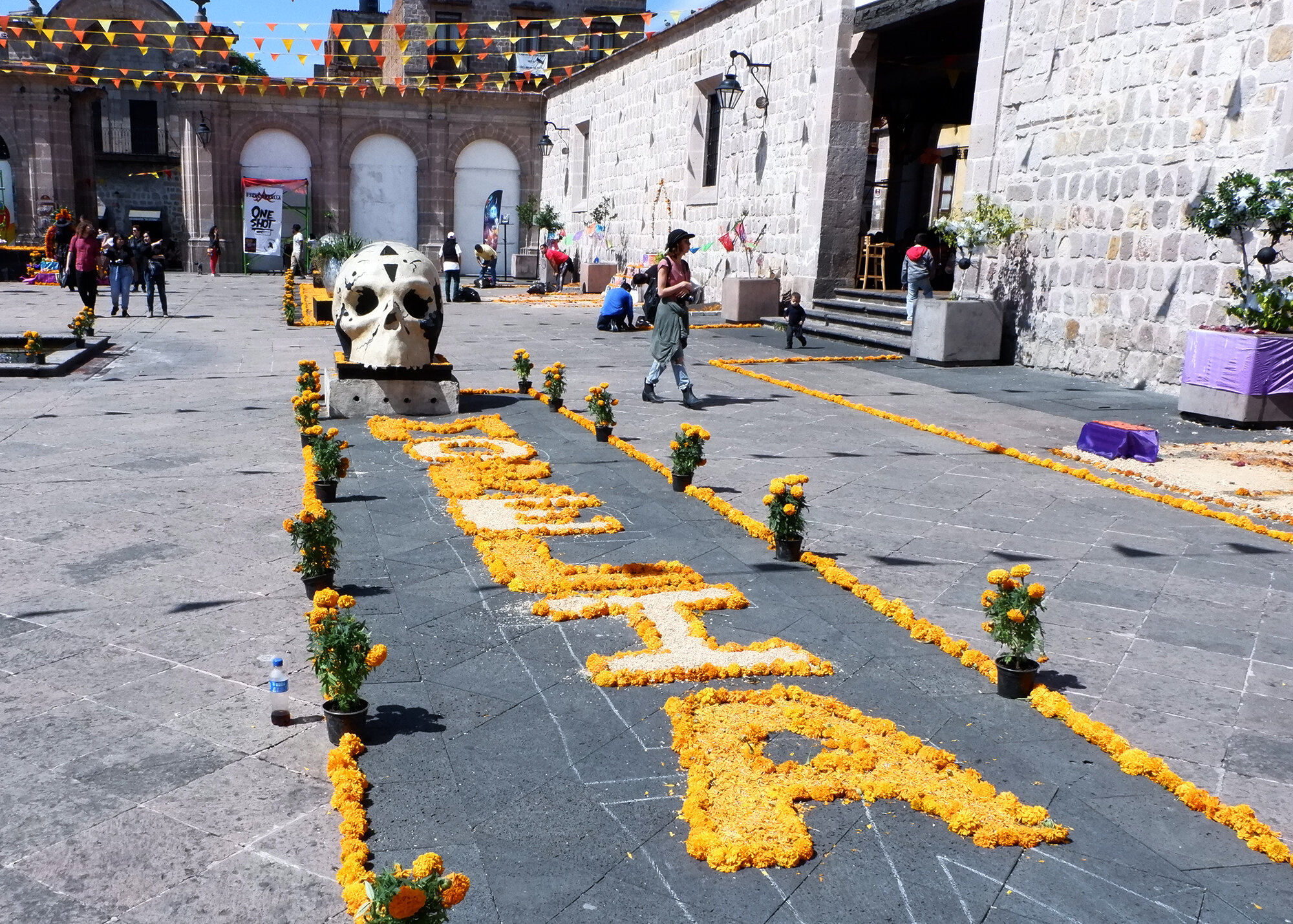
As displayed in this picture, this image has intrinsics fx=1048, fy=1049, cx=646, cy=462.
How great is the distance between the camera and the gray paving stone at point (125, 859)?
9.52 ft

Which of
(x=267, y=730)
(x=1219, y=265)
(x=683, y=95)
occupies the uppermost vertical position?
(x=683, y=95)

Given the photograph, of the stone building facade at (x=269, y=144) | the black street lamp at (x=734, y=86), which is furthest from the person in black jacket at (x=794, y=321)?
the stone building facade at (x=269, y=144)

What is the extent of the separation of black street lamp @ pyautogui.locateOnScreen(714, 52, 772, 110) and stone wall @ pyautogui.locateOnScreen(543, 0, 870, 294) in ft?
0.44

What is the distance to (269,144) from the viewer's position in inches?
1280

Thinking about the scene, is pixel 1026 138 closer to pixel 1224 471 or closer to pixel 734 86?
pixel 1224 471

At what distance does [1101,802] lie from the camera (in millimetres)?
3453

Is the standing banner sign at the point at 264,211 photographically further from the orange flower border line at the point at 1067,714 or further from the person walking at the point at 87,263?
the orange flower border line at the point at 1067,714

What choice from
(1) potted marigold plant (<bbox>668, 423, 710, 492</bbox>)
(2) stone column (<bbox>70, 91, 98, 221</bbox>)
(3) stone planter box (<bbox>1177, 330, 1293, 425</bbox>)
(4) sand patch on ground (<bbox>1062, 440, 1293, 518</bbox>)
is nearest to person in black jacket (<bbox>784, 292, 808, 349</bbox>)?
(3) stone planter box (<bbox>1177, 330, 1293, 425</bbox>)

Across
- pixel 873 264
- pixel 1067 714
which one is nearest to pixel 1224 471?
pixel 1067 714

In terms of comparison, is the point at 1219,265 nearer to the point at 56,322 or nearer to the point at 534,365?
the point at 534,365

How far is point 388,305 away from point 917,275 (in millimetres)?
8405

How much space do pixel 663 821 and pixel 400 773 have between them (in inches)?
36.1

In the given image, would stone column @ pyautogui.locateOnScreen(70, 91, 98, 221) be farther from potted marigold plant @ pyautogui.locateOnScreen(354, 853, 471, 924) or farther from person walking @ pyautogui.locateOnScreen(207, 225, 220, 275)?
potted marigold plant @ pyautogui.locateOnScreen(354, 853, 471, 924)

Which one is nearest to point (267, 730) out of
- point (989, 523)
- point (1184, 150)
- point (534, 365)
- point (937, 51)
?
point (989, 523)
